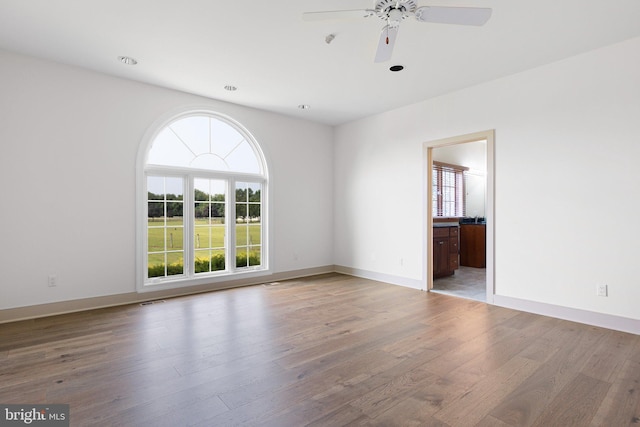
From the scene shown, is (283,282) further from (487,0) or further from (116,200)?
(487,0)

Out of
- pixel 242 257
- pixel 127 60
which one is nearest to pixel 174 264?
pixel 242 257

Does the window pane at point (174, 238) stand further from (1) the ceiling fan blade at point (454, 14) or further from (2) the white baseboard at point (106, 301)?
(1) the ceiling fan blade at point (454, 14)

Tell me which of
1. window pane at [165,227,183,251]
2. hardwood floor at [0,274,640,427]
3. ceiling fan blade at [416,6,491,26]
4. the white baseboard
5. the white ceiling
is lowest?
hardwood floor at [0,274,640,427]

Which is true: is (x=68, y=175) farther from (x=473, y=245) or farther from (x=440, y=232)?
(x=473, y=245)

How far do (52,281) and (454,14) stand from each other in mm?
4821

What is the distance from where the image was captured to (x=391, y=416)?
1887 millimetres

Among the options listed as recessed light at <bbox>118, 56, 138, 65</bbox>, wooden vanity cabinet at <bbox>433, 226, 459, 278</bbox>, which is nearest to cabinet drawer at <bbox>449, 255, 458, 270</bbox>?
wooden vanity cabinet at <bbox>433, 226, 459, 278</bbox>

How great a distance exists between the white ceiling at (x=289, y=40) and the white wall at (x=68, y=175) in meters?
0.28

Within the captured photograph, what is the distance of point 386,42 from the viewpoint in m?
2.75

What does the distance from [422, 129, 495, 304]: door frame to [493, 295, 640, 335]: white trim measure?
0.74 ft

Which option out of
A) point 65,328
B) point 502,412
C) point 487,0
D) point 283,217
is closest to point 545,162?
point 487,0

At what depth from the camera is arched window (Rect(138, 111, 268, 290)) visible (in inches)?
179

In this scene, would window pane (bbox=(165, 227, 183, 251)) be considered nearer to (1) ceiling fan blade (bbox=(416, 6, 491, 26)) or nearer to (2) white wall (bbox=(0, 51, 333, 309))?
(2) white wall (bbox=(0, 51, 333, 309))

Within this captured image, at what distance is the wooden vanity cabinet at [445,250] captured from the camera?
18.4ft
